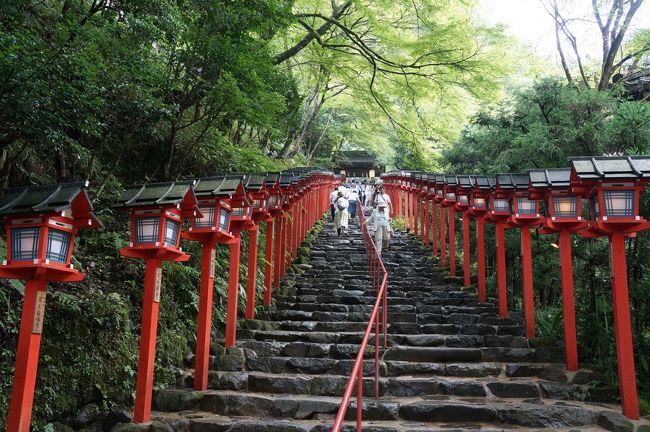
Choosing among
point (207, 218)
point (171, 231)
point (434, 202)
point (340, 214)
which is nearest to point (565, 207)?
point (207, 218)

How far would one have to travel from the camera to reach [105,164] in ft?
29.1

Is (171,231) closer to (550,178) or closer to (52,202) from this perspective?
(52,202)

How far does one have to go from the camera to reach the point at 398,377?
280 inches

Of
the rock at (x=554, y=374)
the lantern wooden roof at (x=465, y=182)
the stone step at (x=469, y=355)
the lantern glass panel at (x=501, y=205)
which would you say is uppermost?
the lantern wooden roof at (x=465, y=182)

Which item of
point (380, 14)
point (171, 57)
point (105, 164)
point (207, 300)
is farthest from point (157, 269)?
point (380, 14)

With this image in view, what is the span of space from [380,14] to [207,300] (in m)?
8.89

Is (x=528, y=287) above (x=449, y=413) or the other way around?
above

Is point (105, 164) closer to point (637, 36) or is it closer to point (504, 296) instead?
point (504, 296)


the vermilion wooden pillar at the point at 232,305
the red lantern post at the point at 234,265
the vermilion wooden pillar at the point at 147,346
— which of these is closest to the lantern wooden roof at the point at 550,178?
the red lantern post at the point at 234,265

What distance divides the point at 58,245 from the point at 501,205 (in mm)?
7696

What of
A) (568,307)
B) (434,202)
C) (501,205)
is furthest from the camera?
(434,202)

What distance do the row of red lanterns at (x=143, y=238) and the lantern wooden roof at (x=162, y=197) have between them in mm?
11

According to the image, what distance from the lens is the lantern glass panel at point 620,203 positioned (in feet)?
20.5

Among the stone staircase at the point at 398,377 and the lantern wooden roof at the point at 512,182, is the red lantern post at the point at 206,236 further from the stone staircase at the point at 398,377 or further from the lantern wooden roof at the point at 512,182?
the lantern wooden roof at the point at 512,182
